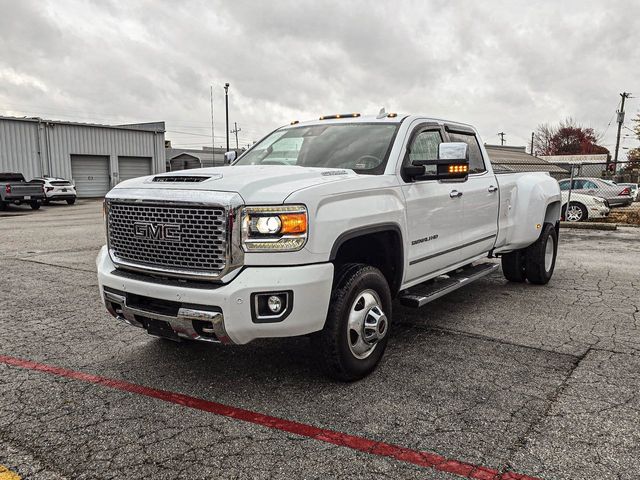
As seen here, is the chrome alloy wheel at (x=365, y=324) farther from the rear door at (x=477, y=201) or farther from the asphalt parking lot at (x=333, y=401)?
the rear door at (x=477, y=201)

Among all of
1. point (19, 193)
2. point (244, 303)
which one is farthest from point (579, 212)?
point (19, 193)

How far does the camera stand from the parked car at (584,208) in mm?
16078

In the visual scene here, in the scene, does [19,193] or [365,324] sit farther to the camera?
[19,193]

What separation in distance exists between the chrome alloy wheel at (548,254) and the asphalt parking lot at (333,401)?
1.18 metres

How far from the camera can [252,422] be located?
3139 mm

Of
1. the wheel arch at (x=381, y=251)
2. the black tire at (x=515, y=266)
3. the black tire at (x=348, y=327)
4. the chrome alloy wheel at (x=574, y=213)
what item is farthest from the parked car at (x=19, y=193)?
the black tire at (x=348, y=327)

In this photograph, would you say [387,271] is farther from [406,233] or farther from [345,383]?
[345,383]

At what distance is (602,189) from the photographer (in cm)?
1933

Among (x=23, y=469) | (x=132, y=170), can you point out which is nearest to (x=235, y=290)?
(x=23, y=469)

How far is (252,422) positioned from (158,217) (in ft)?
4.69

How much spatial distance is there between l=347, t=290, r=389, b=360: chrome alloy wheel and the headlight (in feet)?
2.31

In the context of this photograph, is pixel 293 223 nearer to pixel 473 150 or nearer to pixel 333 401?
pixel 333 401

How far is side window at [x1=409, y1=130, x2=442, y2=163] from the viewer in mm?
4512

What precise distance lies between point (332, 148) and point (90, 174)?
114 ft
